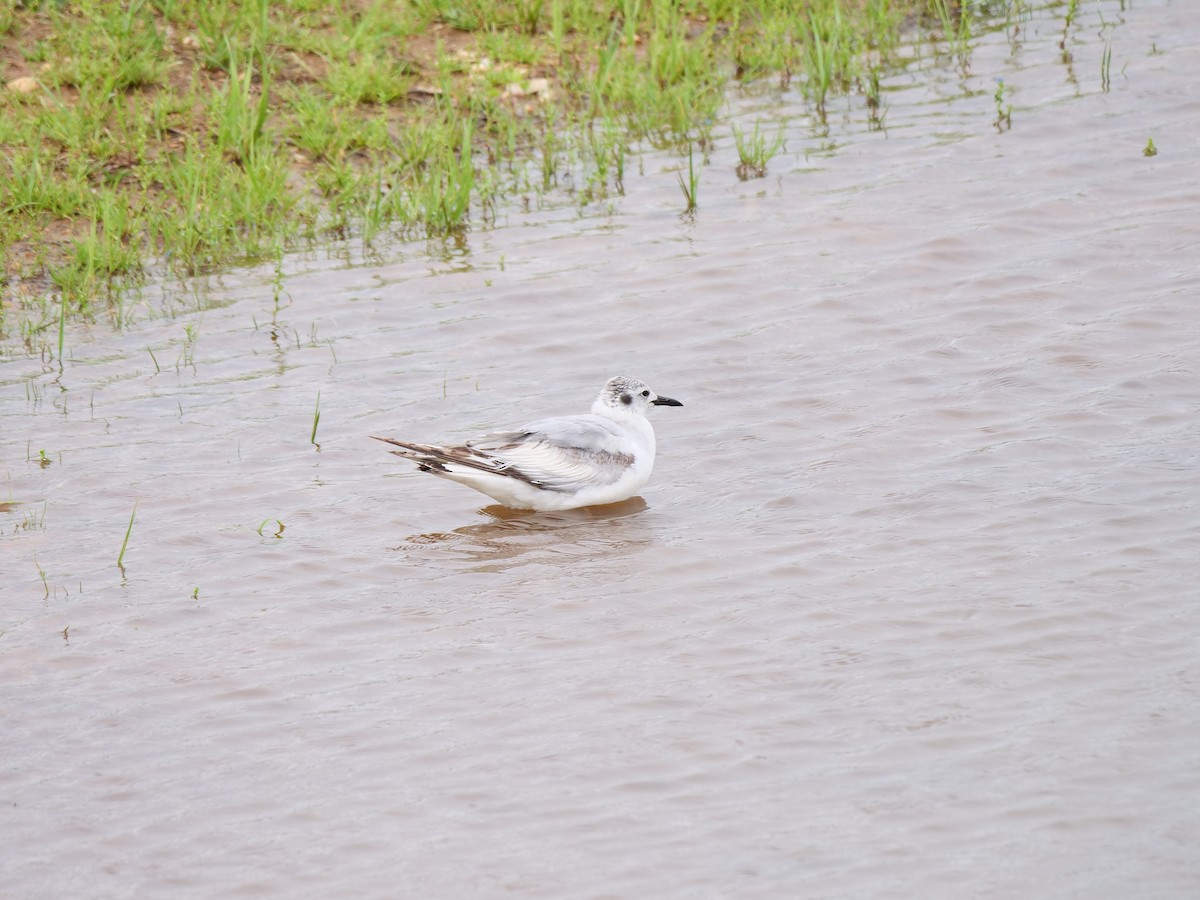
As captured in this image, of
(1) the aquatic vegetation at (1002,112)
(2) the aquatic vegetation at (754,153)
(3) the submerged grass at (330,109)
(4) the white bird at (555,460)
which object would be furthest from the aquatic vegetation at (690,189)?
(4) the white bird at (555,460)

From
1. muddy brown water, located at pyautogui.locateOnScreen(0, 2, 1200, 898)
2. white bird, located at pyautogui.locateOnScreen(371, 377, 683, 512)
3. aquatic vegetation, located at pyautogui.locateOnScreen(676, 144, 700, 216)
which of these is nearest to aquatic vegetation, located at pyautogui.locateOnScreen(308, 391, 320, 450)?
muddy brown water, located at pyautogui.locateOnScreen(0, 2, 1200, 898)

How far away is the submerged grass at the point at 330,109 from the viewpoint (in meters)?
9.76

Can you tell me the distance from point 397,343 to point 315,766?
4131mm

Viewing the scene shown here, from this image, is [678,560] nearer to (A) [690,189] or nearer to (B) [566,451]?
(B) [566,451]

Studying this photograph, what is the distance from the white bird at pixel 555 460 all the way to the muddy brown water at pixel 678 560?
0.54 feet

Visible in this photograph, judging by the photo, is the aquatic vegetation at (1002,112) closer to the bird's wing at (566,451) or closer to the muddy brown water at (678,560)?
the muddy brown water at (678,560)

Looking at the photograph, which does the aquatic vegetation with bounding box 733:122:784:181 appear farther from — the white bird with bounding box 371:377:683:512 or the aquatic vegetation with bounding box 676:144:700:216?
the white bird with bounding box 371:377:683:512

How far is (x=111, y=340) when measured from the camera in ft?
29.3

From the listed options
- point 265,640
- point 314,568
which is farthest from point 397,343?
Answer: point 265,640

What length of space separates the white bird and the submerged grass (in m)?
3.02

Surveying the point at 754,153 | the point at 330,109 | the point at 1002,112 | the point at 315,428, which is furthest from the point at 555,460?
the point at 1002,112

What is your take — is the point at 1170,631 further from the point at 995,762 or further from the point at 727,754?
the point at 727,754

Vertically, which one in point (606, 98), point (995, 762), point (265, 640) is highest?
point (606, 98)

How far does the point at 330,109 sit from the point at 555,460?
15.4ft
